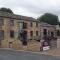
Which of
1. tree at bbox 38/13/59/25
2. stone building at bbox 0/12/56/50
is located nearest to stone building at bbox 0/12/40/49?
stone building at bbox 0/12/56/50

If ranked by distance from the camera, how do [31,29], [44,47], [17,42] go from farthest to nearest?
[31,29], [17,42], [44,47]

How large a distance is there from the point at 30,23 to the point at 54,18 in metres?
52.0

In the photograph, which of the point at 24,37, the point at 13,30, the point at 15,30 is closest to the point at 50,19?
the point at 24,37

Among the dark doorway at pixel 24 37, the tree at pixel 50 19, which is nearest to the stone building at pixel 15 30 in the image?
the dark doorway at pixel 24 37

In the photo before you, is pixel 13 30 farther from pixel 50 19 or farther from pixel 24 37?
pixel 50 19

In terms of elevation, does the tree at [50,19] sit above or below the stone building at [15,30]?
above

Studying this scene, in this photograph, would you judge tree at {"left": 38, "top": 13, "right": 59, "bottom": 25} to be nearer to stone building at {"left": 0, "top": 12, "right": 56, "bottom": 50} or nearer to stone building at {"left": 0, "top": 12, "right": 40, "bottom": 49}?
stone building at {"left": 0, "top": 12, "right": 56, "bottom": 50}

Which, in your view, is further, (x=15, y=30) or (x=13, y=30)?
(x=15, y=30)

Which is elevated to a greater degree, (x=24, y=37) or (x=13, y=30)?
A: (x=13, y=30)

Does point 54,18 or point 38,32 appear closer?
point 38,32

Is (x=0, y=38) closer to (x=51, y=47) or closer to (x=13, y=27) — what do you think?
(x=13, y=27)

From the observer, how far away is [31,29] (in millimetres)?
57844

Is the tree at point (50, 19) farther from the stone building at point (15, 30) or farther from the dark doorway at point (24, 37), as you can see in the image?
the dark doorway at point (24, 37)

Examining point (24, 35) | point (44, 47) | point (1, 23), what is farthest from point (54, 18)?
point (44, 47)
